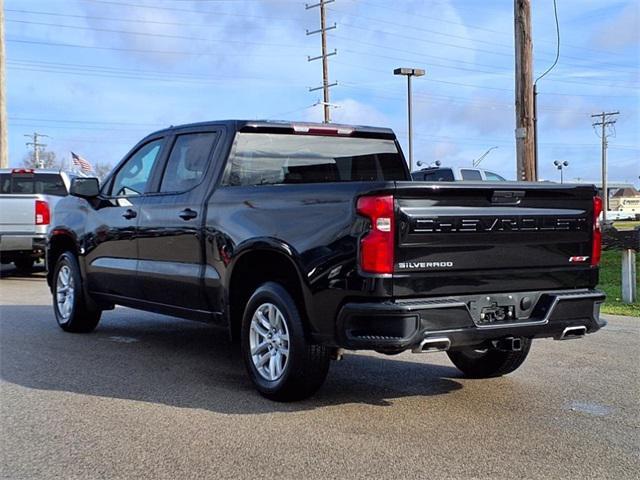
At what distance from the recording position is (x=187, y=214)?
20.7ft

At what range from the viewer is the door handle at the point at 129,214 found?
23.2ft

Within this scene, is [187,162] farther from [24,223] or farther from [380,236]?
[24,223]

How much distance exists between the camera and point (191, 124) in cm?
681

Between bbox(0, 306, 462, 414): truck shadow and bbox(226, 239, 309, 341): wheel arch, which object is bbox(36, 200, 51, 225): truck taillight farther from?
bbox(226, 239, 309, 341): wheel arch

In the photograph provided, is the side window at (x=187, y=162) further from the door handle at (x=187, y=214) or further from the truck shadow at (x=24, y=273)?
the truck shadow at (x=24, y=273)

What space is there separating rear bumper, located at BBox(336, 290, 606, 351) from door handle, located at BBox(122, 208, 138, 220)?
2.95 meters

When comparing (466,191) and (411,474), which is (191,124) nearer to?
(466,191)

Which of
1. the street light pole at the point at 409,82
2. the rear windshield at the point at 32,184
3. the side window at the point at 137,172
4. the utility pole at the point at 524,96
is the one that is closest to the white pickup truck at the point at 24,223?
the rear windshield at the point at 32,184

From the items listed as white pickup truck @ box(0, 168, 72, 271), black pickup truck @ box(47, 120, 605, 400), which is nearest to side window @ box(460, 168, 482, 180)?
white pickup truck @ box(0, 168, 72, 271)

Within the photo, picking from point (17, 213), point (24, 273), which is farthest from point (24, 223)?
point (24, 273)

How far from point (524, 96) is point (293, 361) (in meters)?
10.3

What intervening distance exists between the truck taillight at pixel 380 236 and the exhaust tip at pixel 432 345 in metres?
0.48

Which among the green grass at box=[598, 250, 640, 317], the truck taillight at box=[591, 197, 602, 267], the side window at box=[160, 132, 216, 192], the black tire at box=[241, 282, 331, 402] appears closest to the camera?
the black tire at box=[241, 282, 331, 402]

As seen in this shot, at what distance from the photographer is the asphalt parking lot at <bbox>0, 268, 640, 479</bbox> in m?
4.18
